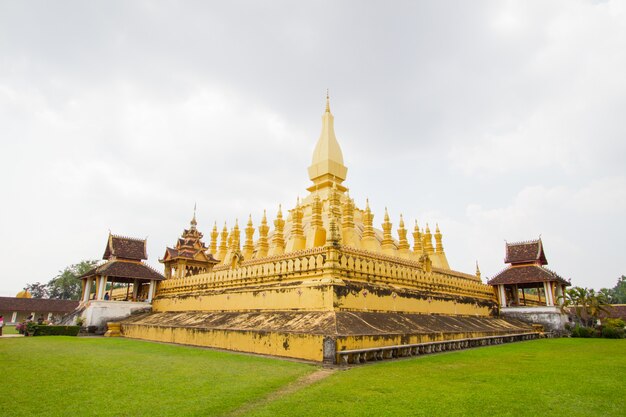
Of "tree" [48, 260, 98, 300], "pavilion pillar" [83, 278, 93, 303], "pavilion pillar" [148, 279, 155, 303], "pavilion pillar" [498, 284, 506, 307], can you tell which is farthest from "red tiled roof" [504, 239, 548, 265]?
"tree" [48, 260, 98, 300]

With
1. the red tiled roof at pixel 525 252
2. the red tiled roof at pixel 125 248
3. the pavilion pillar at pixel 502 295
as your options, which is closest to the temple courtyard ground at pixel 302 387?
the red tiled roof at pixel 125 248

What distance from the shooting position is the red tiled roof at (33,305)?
127 ft

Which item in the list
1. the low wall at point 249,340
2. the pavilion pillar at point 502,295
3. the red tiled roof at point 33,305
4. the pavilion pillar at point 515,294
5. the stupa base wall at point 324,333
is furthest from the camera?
the red tiled roof at point 33,305

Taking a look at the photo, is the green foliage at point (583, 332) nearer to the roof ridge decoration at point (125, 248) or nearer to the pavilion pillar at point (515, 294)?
the pavilion pillar at point (515, 294)

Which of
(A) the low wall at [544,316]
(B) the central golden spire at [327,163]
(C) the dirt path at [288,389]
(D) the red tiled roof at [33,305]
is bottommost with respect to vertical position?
(C) the dirt path at [288,389]

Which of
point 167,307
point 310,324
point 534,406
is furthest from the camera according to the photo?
point 167,307

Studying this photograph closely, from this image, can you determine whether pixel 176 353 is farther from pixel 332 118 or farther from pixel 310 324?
pixel 332 118

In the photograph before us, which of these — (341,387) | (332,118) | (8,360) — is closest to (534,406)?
(341,387)

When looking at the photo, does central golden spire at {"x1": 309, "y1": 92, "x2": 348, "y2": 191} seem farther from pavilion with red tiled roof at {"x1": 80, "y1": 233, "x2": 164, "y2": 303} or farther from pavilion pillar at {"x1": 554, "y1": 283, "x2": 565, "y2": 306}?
pavilion pillar at {"x1": 554, "y1": 283, "x2": 565, "y2": 306}

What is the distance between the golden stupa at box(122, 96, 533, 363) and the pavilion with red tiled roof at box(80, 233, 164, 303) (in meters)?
1.18

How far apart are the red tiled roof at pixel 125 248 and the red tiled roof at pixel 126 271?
0.43 metres

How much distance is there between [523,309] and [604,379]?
1550cm

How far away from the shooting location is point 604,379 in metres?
7.11

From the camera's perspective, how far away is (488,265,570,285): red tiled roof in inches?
839
